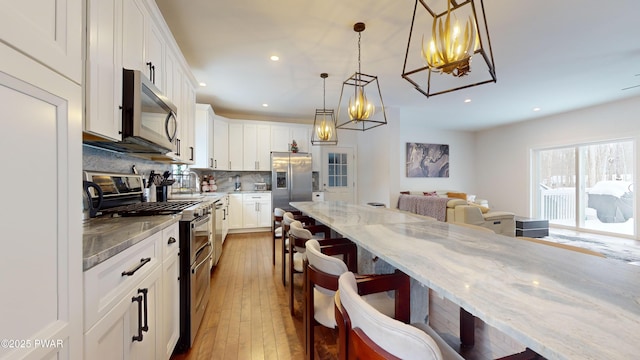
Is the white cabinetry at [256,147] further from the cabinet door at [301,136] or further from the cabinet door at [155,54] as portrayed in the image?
the cabinet door at [155,54]

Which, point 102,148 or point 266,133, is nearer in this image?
point 102,148

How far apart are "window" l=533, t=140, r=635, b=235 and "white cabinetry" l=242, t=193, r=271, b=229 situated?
6.87 meters

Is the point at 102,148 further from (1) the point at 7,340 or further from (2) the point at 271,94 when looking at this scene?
(2) the point at 271,94

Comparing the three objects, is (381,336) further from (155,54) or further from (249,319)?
(155,54)

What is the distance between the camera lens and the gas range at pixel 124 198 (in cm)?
156

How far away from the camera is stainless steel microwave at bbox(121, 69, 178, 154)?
1.49m

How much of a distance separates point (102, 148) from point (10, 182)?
159 cm

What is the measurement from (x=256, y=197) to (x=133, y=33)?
152 inches

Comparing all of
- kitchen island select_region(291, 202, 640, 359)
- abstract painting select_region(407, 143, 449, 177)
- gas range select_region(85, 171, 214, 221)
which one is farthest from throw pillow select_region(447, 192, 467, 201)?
gas range select_region(85, 171, 214, 221)

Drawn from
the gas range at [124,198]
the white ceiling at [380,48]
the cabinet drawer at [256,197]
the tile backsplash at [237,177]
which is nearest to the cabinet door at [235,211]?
the cabinet drawer at [256,197]

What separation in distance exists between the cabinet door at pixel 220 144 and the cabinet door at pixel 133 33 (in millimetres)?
3355

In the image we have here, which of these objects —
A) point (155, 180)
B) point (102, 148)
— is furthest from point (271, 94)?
point (102, 148)

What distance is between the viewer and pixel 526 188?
6.54m

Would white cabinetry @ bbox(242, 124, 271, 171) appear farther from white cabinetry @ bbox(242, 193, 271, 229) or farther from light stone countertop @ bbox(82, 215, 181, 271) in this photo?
light stone countertop @ bbox(82, 215, 181, 271)
